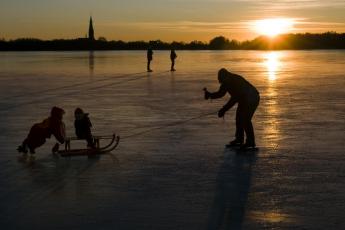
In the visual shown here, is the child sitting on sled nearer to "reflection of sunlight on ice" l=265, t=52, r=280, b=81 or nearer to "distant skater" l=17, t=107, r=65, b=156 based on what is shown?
"distant skater" l=17, t=107, r=65, b=156

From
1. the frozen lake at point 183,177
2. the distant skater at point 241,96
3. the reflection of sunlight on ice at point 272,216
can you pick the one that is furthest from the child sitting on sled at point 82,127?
the reflection of sunlight on ice at point 272,216

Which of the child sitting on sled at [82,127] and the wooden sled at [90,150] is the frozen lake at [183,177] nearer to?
the wooden sled at [90,150]

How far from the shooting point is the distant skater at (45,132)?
8133 mm

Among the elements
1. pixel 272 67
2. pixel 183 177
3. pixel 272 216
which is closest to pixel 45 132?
pixel 183 177

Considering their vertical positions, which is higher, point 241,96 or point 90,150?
point 241,96

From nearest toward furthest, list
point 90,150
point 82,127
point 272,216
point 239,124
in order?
point 272,216
point 90,150
point 82,127
point 239,124

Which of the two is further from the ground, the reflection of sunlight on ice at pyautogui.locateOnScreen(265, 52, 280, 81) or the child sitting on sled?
the child sitting on sled

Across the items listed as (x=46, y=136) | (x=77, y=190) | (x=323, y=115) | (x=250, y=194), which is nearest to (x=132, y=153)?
(x=46, y=136)

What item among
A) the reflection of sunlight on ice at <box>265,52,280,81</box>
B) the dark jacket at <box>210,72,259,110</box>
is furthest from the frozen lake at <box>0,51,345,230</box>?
the reflection of sunlight on ice at <box>265,52,280,81</box>

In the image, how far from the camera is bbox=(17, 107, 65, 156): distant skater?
813 cm

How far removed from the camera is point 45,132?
8.29 metres

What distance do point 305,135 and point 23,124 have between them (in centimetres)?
519

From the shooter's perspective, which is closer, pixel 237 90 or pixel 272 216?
pixel 272 216

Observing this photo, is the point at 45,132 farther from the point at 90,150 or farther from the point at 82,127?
the point at 90,150
